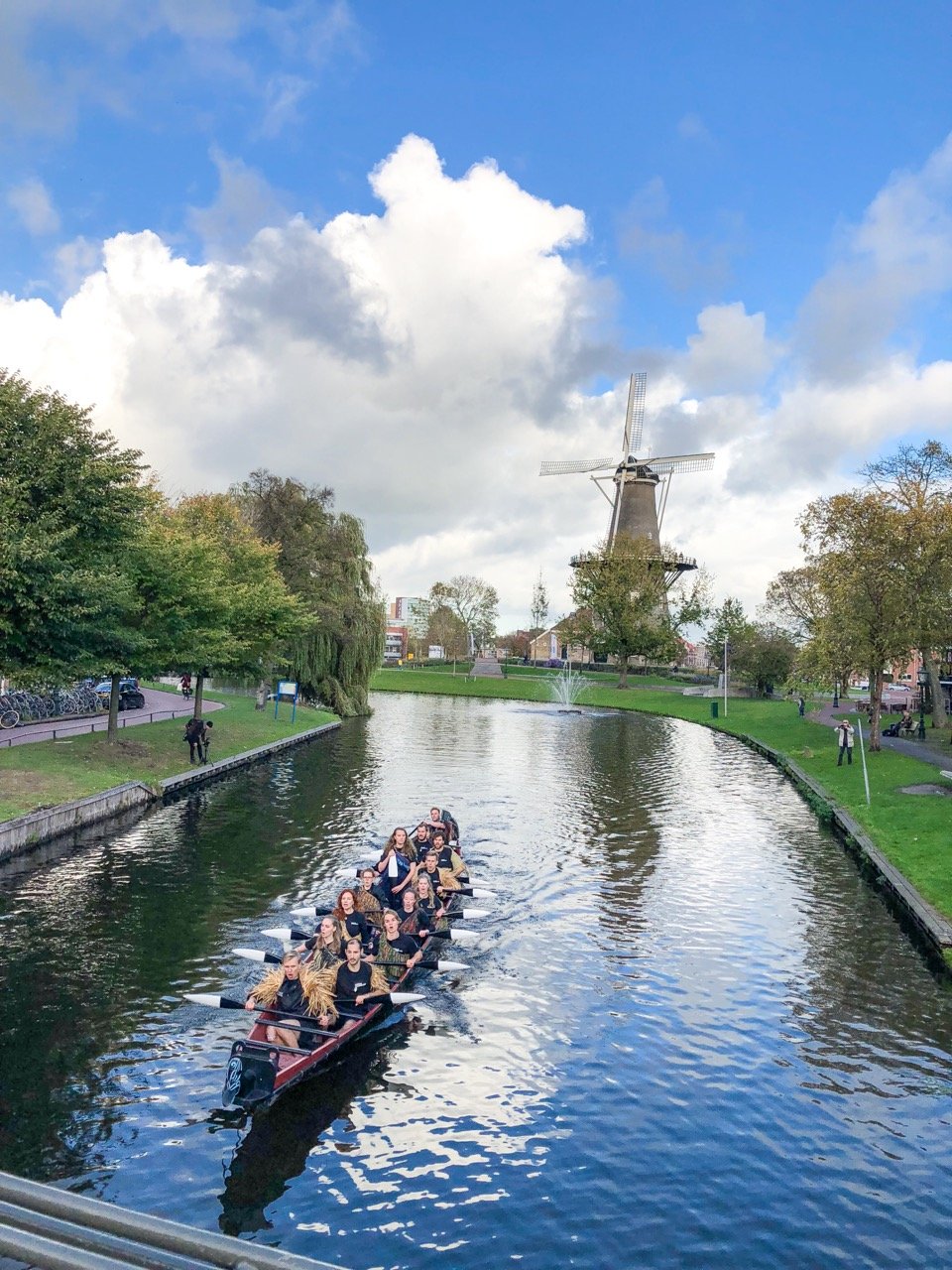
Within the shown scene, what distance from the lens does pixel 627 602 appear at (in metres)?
102

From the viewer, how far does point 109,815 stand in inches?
1201

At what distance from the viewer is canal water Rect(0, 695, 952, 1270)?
34.6ft

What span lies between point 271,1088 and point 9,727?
3650 centimetres

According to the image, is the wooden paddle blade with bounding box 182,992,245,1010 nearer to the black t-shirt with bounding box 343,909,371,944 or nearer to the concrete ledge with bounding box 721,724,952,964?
the black t-shirt with bounding box 343,909,371,944

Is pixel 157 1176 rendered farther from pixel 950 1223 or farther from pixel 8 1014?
pixel 950 1223

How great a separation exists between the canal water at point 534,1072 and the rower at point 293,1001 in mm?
724

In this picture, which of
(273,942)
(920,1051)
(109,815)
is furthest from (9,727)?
(920,1051)

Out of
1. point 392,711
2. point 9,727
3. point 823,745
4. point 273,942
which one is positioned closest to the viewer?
point 273,942

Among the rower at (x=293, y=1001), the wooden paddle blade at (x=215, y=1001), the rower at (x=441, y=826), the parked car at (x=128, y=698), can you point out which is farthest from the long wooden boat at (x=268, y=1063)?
the parked car at (x=128, y=698)

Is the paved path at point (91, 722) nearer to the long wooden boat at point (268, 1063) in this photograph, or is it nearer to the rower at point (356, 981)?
the rower at point (356, 981)

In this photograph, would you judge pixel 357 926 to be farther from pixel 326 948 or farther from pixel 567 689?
pixel 567 689

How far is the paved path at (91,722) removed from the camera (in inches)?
1549

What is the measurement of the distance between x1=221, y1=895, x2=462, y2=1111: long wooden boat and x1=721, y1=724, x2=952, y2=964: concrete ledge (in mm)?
12000

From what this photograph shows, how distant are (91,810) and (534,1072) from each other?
19.9 m
